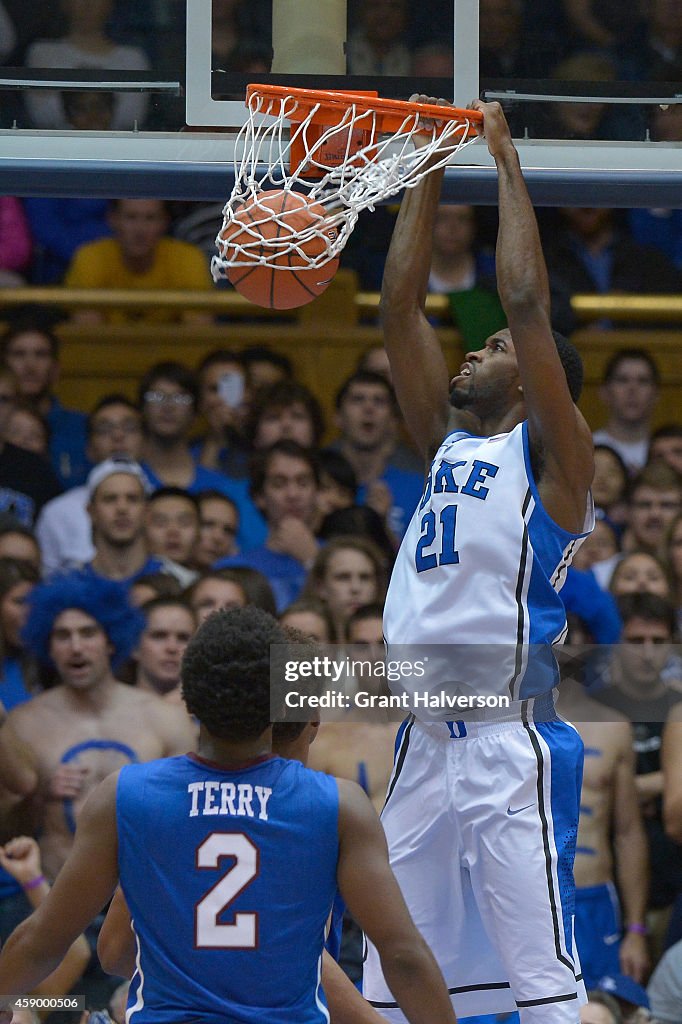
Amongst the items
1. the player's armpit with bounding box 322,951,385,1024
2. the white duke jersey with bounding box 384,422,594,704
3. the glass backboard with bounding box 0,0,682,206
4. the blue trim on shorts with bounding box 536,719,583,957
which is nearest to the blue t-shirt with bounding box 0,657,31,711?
the glass backboard with bounding box 0,0,682,206

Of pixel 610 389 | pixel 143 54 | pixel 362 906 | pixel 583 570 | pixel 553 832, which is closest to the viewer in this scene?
pixel 362 906

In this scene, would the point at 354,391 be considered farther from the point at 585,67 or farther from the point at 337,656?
the point at 585,67

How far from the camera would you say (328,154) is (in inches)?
166

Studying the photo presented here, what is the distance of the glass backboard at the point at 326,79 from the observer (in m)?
4.55

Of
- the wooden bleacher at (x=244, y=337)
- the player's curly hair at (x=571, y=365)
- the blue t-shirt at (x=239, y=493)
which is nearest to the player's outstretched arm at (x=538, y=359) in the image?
the player's curly hair at (x=571, y=365)

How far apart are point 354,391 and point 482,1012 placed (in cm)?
322

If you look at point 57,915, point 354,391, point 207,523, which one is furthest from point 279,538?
point 57,915

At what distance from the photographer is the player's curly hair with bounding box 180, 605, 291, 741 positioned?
9.08 feet

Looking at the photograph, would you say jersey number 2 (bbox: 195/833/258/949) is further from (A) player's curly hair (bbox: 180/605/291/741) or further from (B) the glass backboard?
(B) the glass backboard

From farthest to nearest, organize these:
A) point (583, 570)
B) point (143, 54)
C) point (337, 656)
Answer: point (583, 570), point (337, 656), point (143, 54)

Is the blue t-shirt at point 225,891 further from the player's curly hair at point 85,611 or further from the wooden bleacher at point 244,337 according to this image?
the wooden bleacher at point 244,337

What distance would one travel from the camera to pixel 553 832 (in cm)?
374

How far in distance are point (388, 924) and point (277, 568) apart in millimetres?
3475

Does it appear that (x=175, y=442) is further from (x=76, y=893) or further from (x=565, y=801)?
(x=76, y=893)
